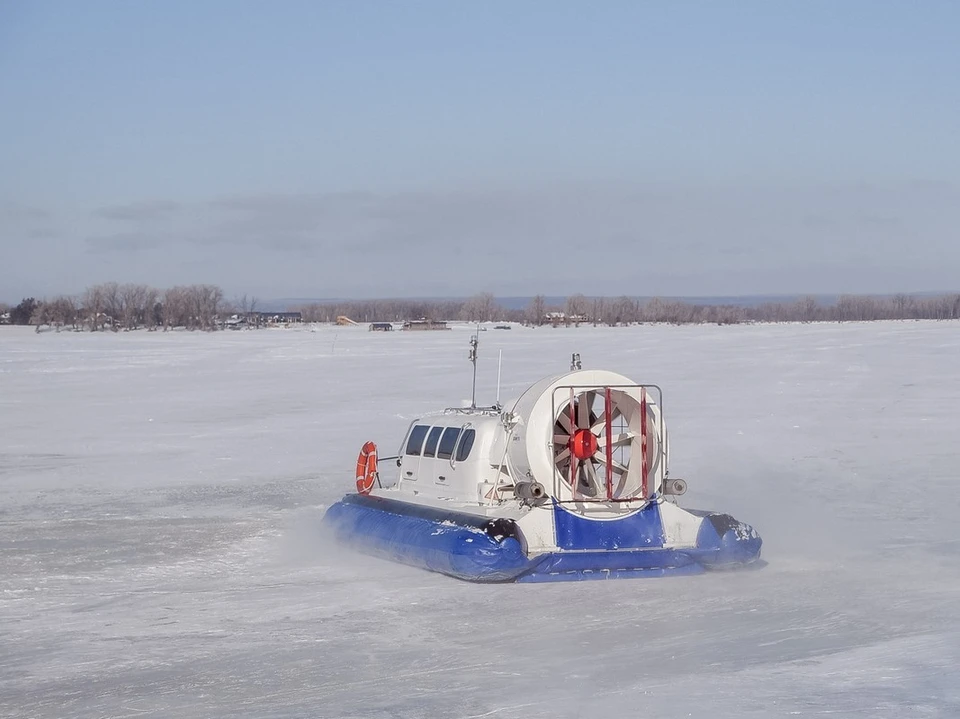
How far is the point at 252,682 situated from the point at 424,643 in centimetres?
125

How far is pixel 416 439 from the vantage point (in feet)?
39.1

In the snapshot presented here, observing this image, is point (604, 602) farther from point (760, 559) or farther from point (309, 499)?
point (309, 499)

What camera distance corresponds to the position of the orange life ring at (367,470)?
1223 centimetres

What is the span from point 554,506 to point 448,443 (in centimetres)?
176

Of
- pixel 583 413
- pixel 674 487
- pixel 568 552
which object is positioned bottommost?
pixel 568 552

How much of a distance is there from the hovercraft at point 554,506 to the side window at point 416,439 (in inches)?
11.7

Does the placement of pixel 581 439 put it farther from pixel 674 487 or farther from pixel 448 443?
pixel 448 443

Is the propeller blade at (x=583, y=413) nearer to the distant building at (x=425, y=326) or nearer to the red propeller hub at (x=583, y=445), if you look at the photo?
the red propeller hub at (x=583, y=445)

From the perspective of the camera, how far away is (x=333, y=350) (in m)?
45.8

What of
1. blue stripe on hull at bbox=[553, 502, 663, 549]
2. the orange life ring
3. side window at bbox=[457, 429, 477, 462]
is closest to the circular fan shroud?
blue stripe on hull at bbox=[553, 502, 663, 549]

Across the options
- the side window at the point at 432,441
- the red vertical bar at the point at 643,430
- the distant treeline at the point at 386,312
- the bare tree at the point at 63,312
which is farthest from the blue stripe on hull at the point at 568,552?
the bare tree at the point at 63,312

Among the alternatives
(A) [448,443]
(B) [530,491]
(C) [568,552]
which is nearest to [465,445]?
(A) [448,443]

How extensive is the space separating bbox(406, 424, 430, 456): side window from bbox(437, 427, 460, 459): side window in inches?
14.9

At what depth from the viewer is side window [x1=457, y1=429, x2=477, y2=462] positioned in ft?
35.9
